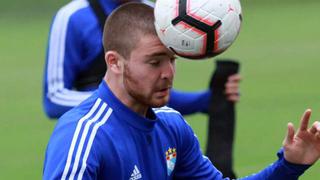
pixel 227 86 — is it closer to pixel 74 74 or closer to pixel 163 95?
pixel 74 74

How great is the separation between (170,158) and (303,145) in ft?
2.39

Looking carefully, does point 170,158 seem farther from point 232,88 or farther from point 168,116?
point 232,88

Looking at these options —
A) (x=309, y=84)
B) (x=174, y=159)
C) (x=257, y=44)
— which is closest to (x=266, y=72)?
(x=309, y=84)

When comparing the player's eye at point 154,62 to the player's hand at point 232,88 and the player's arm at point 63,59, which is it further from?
the player's hand at point 232,88

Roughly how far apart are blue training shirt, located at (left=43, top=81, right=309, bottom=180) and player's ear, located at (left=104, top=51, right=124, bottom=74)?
100 mm

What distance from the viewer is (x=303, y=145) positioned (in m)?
5.33

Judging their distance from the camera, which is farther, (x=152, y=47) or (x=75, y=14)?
(x=75, y=14)

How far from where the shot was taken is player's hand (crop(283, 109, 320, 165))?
5.28 m

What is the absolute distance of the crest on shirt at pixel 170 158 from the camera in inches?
211

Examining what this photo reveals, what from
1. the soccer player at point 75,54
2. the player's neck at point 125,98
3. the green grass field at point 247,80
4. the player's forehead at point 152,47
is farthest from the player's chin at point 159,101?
the green grass field at point 247,80

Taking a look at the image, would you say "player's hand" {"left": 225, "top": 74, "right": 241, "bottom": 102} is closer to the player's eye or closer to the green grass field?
the player's eye

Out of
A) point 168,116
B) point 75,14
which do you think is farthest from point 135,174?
point 75,14

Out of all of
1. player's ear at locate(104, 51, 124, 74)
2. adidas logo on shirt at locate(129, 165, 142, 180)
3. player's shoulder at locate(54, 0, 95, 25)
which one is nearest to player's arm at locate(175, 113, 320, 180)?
adidas logo on shirt at locate(129, 165, 142, 180)

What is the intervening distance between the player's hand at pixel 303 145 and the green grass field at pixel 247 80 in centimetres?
459
